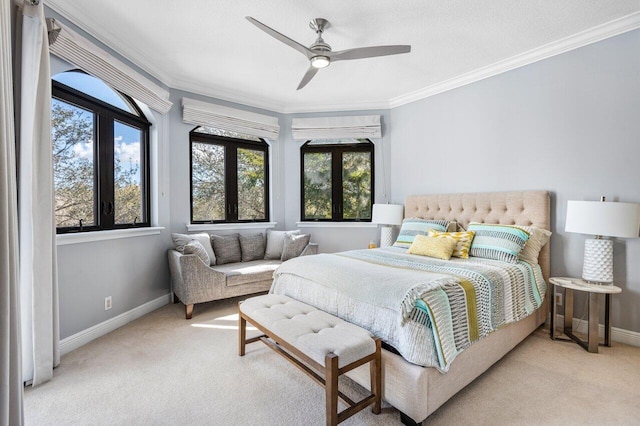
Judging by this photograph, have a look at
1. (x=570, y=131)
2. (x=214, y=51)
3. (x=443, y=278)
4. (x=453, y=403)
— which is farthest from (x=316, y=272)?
Answer: (x=570, y=131)

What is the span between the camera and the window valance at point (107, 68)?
229cm

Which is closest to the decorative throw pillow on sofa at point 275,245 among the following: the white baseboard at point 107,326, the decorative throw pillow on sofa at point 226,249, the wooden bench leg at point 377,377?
the decorative throw pillow on sofa at point 226,249

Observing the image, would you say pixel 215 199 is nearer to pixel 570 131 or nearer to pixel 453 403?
pixel 453 403

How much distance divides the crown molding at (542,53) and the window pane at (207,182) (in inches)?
112

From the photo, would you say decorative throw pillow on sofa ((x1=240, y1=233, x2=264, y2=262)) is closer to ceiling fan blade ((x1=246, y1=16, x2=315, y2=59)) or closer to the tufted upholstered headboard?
the tufted upholstered headboard

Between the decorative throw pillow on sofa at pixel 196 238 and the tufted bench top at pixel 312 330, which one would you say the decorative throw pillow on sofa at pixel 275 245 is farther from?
the tufted bench top at pixel 312 330

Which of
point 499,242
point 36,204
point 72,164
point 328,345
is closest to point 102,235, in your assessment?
point 72,164

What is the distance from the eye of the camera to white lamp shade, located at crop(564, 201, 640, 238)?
233 centimetres

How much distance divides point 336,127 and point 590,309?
11.4 ft

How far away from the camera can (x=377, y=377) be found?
168 cm

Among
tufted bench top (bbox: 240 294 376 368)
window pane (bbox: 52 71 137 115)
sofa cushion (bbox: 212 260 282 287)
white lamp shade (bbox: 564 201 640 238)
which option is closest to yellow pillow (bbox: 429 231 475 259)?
white lamp shade (bbox: 564 201 640 238)

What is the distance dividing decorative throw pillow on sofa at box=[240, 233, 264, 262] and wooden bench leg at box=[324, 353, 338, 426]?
108 inches

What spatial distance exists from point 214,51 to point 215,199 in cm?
191

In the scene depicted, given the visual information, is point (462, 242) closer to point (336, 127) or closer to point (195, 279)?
point (336, 127)
